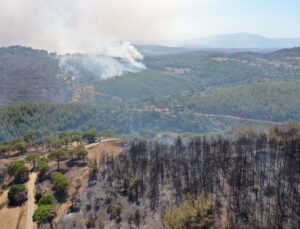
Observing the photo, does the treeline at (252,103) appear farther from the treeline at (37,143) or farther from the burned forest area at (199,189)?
the treeline at (37,143)

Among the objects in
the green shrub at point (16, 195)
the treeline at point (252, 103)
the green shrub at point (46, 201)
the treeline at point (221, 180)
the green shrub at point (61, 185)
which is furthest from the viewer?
the treeline at point (252, 103)

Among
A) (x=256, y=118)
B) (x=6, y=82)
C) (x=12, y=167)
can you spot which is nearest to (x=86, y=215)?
(x=12, y=167)

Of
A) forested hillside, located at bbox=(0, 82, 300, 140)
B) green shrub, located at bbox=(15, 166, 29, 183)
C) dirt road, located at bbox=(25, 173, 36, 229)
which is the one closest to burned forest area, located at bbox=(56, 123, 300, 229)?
dirt road, located at bbox=(25, 173, 36, 229)

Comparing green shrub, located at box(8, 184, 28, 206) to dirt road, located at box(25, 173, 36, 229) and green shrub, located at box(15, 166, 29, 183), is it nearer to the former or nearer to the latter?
dirt road, located at box(25, 173, 36, 229)

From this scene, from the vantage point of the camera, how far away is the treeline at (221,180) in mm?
36656

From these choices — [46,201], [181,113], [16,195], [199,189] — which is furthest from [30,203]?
[181,113]

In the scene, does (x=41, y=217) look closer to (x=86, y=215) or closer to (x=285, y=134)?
(x=86, y=215)

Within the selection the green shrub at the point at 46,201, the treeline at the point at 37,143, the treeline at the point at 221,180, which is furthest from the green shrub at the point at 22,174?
the treeline at the point at 221,180

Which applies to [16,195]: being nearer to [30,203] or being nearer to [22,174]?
[30,203]

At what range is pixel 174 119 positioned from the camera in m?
138

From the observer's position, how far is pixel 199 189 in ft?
149

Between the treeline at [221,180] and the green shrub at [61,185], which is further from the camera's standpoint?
the green shrub at [61,185]

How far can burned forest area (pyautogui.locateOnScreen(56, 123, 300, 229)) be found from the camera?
36938 mm

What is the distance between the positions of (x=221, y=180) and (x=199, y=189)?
292 inches
